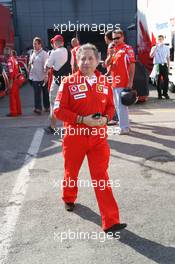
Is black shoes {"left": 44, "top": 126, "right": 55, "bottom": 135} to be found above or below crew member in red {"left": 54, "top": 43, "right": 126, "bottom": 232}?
below

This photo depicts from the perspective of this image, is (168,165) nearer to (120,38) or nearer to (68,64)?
(120,38)

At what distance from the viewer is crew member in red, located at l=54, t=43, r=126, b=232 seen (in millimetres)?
3619

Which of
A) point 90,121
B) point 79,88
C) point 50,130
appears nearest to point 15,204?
point 90,121

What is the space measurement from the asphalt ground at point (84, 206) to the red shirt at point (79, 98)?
1136 mm

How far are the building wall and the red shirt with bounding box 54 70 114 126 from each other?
29.1 metres

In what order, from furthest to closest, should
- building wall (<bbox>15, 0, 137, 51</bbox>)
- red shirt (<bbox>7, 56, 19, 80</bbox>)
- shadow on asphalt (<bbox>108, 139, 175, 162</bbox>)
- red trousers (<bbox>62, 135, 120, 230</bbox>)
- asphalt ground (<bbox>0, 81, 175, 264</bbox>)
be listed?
building wall (<bbox>15, 0, 137, 51</bbox>), red shirt (<bbox>7, 56, 19, 80</bbox>), shadow on asphalt (<bbox>108, 139, 175, 162</bbox>), red trousers (<bbox>62, 135, 120, 230</bbox>), asphalt ground (<bbox>0, 81, 175, 264</bbox>)

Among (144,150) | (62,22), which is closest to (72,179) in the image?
(144,150)

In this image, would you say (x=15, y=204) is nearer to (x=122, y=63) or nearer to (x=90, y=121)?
(x=90, y=121)

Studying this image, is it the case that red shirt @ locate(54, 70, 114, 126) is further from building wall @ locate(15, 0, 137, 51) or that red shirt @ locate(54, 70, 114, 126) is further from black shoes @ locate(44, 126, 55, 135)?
building wall @ locate(15, 0, 137, 51)

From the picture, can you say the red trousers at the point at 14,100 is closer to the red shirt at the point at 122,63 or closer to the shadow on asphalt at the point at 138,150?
the red shirt at the point at 122,63

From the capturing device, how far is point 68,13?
105 ft

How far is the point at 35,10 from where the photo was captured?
32.4 metres

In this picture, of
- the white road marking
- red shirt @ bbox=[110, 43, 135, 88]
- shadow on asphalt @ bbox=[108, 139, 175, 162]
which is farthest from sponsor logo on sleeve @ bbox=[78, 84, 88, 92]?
red shirt @ bbox=[110, 43, 135, 88]

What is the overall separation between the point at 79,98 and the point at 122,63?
3.53 m
